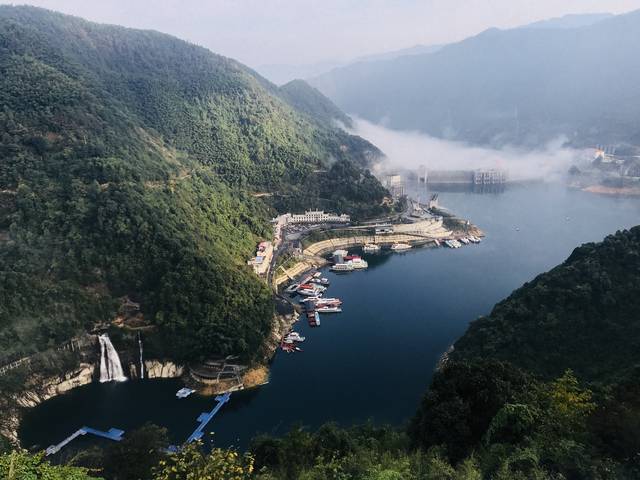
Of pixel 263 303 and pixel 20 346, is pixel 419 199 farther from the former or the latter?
pixel 20 346

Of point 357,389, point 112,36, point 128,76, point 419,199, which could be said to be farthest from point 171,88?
point 357,389

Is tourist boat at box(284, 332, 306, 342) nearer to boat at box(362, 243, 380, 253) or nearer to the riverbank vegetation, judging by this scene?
the riverbank vegetation

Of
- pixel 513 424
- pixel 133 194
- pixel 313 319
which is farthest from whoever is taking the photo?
pixel 313 319

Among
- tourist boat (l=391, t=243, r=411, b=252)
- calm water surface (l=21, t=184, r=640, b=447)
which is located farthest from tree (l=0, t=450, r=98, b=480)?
tourist boat (l=391, t=243, r=411, b=252)

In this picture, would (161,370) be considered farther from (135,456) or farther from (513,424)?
(513,424)

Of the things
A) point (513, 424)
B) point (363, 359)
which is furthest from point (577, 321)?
point (513, 424)

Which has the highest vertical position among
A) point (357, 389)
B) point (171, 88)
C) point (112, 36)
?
point (112, 36)
